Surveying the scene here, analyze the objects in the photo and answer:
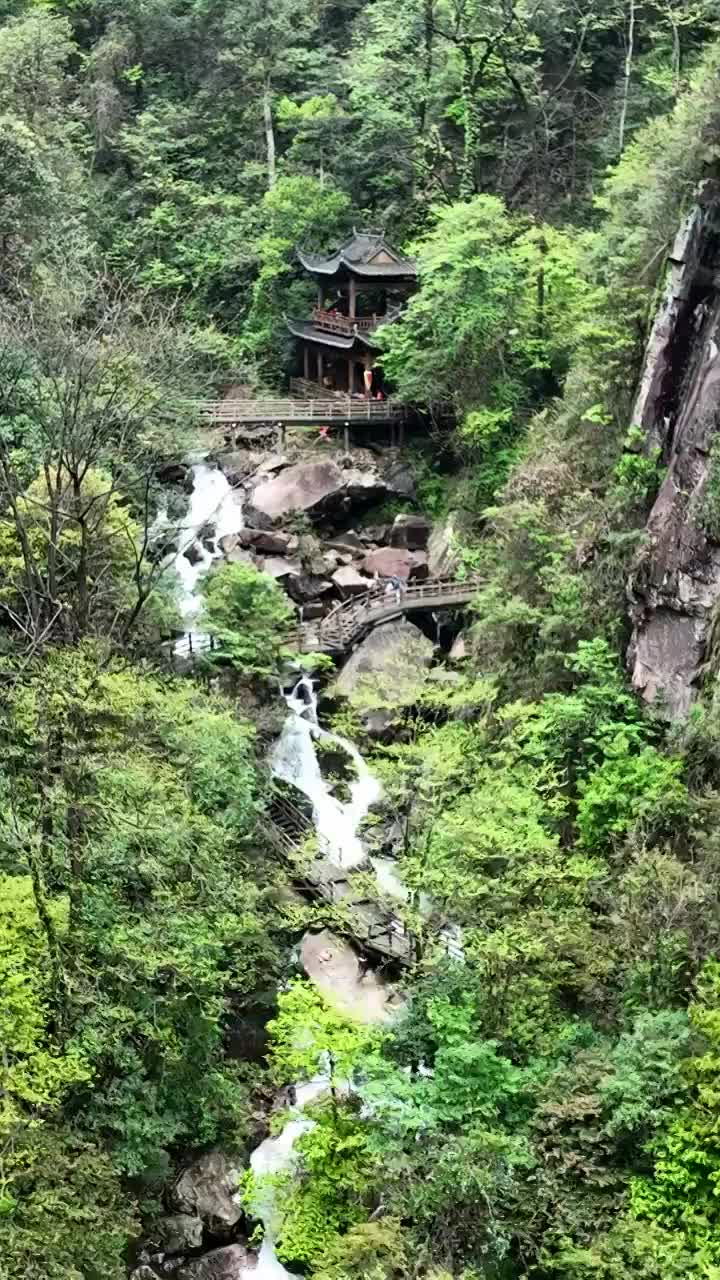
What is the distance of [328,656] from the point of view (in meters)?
23.8

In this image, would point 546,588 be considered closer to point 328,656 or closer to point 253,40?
point 328,656

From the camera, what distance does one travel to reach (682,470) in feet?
58.1

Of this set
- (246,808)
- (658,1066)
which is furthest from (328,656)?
(658,1066)

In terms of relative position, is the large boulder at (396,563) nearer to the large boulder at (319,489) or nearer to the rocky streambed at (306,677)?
the rocky streambed at (306,677)

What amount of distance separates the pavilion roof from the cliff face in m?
13.6

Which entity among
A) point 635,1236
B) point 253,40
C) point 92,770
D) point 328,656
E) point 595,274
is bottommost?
point 328,656

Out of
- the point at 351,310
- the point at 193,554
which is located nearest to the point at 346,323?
the point at 351,310

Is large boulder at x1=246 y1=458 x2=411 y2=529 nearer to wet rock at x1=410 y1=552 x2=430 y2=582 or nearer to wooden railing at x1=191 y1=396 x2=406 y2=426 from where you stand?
wooden railing at x1=191 y1=396 x2=406 y2=426

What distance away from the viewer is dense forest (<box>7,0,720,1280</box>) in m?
12.1

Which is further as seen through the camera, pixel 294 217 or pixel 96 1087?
pixel 294 217

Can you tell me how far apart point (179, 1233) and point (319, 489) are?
18.3 metres

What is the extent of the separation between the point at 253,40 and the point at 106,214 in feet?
29.1

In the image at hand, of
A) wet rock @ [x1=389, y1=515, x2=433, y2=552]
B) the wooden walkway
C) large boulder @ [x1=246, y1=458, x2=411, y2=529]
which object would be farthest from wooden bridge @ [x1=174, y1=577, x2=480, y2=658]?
the wooden walkway

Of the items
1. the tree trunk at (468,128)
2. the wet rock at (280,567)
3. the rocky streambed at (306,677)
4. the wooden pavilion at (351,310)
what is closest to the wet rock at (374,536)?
the rocky streambed at (306,677)
